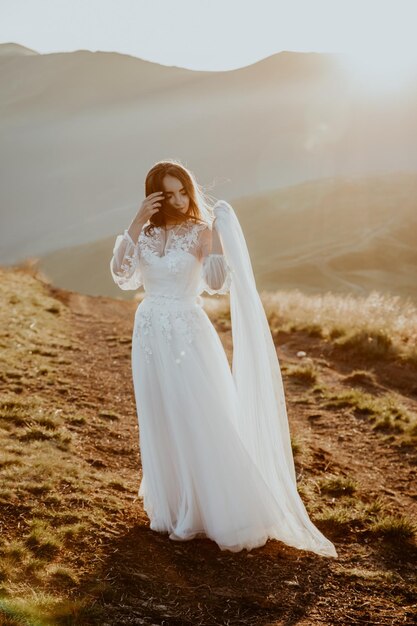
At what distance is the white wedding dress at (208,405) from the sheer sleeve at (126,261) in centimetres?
Answer: 2

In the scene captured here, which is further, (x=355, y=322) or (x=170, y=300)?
(x=355, y=322)

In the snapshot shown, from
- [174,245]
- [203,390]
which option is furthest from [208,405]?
[174,245]

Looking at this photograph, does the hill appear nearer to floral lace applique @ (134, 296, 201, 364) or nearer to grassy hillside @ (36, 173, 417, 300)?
grassy hillside @ (36, 173, 417, 300)

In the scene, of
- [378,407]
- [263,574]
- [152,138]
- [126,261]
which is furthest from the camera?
[152,138]

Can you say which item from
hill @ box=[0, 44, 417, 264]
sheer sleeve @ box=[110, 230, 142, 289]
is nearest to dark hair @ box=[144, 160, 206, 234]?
sheer sleeve @ box=[110, 230, 142, 289]

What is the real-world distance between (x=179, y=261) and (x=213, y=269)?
0.90 ft

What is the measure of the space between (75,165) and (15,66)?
80.6 m

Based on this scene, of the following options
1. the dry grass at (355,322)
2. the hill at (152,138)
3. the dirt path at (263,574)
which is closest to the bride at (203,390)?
the dirt path at (263,574)

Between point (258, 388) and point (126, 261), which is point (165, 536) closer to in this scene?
point (258, 388)

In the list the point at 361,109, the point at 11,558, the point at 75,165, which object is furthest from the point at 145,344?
the point at 361,109

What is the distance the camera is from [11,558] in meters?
4.42

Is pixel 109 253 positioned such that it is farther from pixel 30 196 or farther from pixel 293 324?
pixel 293 324

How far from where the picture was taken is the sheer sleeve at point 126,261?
210 inches

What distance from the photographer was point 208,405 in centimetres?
509
